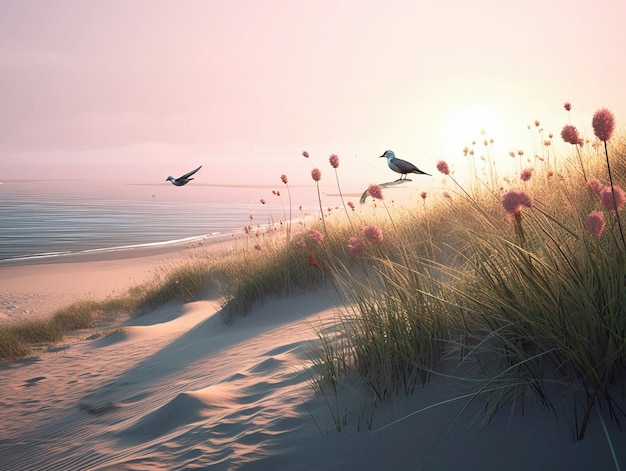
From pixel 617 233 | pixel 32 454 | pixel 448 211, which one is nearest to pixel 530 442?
pixel 617 233

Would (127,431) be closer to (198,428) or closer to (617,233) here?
(198,428)

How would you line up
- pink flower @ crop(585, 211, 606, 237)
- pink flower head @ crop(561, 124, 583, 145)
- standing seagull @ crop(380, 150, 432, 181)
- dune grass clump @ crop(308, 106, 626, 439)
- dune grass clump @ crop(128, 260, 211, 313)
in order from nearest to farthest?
pink flower @ crop(585, 211, 606, 237) < dune grass clump @ crop(308, 106, 626, 439) < pink flower head @ crop(561, 124, 583, 145) < standing seagull @ crop(380, 150, 432, 181) < dune grass clump @ crop(128, 260, 211, 313)

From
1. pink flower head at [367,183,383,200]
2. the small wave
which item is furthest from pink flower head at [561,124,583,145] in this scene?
the small wave

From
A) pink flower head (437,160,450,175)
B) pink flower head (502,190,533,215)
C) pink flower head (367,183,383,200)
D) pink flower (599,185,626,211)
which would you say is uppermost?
pink flower head (437,160,450,175)

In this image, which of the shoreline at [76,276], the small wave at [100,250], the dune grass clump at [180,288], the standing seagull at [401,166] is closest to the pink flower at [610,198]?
the standing seagull at [401,166]

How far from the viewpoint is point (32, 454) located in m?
4.70

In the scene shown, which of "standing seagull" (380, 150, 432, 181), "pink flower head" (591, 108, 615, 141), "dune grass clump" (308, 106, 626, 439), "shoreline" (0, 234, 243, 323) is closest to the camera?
"pink flower head" (591, 108, 615, 141)

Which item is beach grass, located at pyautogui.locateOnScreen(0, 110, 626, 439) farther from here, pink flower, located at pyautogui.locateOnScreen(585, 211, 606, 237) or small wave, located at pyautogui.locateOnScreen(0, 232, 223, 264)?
small wave, located at pyautogui.locateOnScreen(0, 232, 223, 264)

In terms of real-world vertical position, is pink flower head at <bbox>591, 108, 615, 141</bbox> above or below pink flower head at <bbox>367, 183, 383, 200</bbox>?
above

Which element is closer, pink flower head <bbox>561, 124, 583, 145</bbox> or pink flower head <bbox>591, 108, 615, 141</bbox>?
pink flower head <bbox>591, 108, 615, 141</bbox>

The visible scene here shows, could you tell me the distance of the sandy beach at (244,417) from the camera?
2.33 meters

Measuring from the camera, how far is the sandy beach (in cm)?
233

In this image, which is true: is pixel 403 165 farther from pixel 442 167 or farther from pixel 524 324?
pixel 524 324

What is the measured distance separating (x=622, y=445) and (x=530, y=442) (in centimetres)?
35
